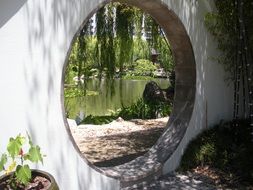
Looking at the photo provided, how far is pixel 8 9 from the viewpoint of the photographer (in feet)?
11.0

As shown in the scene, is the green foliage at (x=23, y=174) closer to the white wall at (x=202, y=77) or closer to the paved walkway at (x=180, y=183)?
the paved walkway at (x=180, y=183)

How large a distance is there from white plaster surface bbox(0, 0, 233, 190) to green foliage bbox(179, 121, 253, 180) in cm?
138

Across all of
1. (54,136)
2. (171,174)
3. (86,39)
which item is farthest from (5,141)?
(86,39)

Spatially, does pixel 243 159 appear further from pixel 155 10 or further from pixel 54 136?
pixel 54 136

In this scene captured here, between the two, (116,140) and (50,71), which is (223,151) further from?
(116,140)

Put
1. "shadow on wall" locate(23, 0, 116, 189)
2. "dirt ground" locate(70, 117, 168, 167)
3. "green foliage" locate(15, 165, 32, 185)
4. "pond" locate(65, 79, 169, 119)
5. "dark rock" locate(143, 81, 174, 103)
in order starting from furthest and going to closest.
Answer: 1. "pond" locate(65, 79, 169, 119)
2. "dark rock" locate(143, 81, 174, 103)
3. "dirt ground" locate(70, 117, 168, 167)
4. "shadow on wall" locate(23, 0, 116, 189)
5. "green foliage" locate(15, 165, 32, 185)

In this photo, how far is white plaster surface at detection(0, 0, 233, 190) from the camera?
135 inches

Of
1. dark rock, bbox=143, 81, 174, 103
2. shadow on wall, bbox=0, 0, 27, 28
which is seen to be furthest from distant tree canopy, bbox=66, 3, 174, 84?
shadow on wall, bbox=0, 0, 27, 28

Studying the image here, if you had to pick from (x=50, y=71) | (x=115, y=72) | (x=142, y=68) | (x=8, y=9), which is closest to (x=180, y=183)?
(x=50, y=71)

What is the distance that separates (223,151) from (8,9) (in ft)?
10.8

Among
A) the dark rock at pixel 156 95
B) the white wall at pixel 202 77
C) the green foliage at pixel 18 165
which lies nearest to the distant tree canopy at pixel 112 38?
the dark rock at pixel 156 95

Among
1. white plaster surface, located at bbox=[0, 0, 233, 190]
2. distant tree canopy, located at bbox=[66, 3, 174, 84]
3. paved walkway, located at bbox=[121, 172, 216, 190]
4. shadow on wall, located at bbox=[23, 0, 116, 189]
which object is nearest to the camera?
white plaster surface, located at bbox=[0, 0, 233, 190]

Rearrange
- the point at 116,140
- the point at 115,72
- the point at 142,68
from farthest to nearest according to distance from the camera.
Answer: the point at 142,68, the point at 115,72, the point at 116,140

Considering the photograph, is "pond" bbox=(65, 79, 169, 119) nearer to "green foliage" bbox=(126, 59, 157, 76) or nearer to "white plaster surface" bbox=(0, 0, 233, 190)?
"green foliage" bbox=(126, 59, 157, 76)
